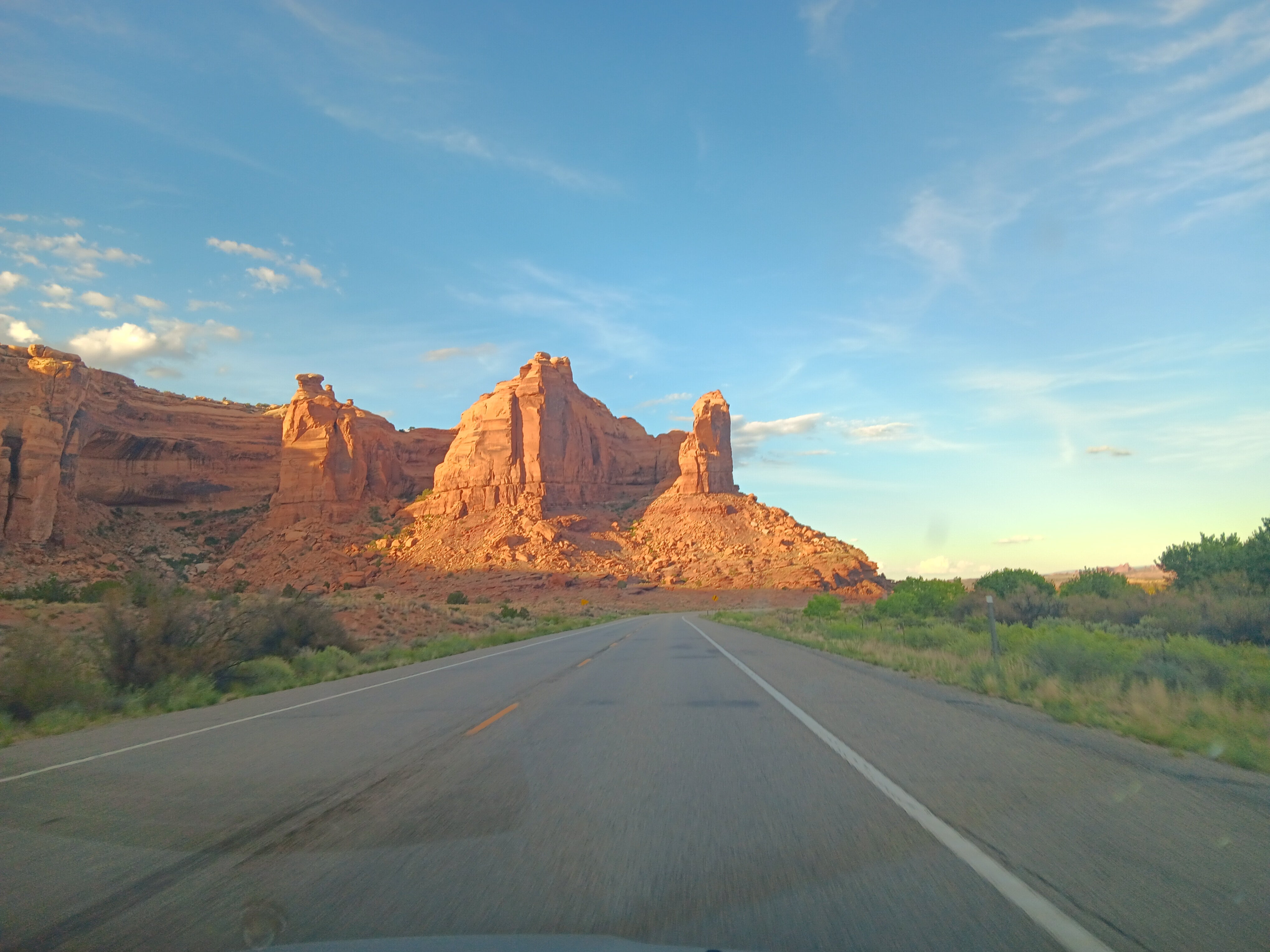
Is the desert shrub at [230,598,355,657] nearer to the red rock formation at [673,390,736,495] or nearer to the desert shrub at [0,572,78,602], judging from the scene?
the desert shrub at [0,572,78,602]

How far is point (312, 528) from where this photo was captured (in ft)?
282

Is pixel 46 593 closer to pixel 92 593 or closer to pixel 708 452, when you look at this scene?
pixel 92 593

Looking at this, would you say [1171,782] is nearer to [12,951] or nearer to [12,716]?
[12,951]

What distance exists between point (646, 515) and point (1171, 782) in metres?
93.0

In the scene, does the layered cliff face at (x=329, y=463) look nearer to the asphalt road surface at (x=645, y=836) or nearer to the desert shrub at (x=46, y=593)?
the desert shrub at (x=46, y=593)

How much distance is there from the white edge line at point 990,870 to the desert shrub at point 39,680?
11.8 meters

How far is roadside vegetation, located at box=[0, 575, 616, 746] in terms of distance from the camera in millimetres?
12570

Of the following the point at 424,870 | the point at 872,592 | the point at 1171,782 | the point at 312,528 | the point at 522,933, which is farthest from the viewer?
the point at 312,528

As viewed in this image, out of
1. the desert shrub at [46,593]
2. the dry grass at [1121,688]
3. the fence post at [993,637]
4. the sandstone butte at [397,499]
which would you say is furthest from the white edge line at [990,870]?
the sandstone butte at [397,499]

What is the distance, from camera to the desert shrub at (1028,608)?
84.9 feet

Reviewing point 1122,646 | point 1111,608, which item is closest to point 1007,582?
point 1111,608

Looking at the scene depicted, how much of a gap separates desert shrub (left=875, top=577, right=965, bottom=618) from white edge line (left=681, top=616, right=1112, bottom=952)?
95.6 feet

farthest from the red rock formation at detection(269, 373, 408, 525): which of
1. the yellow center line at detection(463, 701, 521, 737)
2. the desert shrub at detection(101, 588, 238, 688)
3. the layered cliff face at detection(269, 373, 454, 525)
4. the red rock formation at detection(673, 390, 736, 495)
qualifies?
the yellow center line at detection(463, 701, 521, 737)

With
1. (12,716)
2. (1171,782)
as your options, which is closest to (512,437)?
(12,716)
